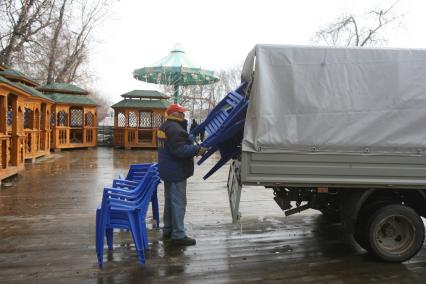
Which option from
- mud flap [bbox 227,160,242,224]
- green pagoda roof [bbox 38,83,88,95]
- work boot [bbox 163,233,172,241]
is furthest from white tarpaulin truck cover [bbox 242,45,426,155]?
green pagoda roof [bbox 38,83,88,95]

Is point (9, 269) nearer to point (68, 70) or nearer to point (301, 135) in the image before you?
point (301, 135)

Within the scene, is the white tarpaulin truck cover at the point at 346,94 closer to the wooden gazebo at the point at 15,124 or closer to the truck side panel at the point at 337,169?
the truck side panel at the point at 337,169

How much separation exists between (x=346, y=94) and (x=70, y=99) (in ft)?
59.7

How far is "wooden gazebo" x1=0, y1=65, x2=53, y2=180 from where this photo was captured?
9.52 m

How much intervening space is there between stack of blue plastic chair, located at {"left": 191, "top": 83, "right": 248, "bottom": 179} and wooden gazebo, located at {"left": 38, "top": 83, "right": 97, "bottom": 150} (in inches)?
604

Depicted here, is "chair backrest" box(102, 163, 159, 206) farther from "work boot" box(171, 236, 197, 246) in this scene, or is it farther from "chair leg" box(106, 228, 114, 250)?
"work boot" box(171, 236, 197, 246)

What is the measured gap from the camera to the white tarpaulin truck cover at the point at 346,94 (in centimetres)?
450

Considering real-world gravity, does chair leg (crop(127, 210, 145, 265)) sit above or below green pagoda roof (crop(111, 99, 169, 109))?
below

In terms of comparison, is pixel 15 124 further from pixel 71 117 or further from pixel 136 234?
pixel 71 117

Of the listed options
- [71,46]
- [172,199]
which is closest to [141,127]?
[71,46]

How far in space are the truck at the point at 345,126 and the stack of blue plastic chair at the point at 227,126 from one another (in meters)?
0.37

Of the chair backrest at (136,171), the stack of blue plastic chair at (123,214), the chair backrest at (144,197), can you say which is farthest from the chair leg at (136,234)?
the chair backrest at (136,171)

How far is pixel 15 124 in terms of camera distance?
10602 millimetres

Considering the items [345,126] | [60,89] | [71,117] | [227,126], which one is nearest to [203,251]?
[227,126]
